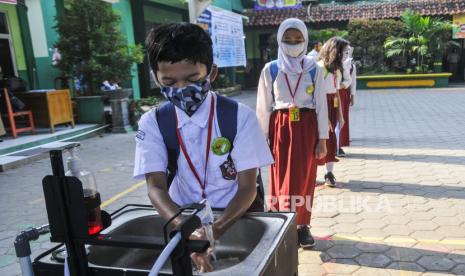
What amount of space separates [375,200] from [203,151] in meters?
3.05

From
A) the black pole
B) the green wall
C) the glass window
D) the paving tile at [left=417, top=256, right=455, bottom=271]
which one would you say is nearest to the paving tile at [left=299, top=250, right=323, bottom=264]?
the paving tile at [left=417, top=256, right=455, bottom=271]

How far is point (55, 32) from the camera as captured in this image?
353 inches

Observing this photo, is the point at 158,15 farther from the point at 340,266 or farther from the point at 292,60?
the point at 340,266

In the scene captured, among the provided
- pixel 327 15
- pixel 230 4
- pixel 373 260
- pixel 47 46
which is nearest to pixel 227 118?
pixel 373 260

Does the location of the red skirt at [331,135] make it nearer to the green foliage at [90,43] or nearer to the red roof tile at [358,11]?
the green foliage at [90,43]

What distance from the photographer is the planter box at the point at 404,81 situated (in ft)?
52.0

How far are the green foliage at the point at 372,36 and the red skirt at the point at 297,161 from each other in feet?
48.9

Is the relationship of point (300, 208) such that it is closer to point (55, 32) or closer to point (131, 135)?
point (131, 135)

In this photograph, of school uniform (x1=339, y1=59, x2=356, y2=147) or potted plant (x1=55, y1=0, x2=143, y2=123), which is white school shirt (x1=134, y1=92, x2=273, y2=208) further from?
potted plant (x1=55, y1=0, x2=143, y2=123)

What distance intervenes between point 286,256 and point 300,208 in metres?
1.75

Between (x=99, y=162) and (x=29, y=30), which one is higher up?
(x=29, y=30)

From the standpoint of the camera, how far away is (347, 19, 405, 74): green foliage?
16766 mm

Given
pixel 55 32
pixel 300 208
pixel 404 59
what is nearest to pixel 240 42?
pixel 404 59

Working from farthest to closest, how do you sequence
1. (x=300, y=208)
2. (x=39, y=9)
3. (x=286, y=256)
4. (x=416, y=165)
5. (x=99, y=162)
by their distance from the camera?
(x=39, y=9) < (x=99, y=162) < (x=416, y=165) < (x=300, y=208) < (x=286, y=256)
